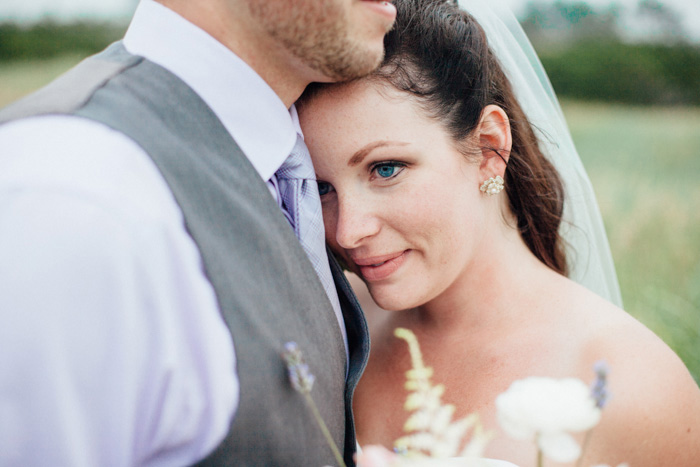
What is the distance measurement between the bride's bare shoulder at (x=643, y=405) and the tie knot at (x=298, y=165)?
1155 mm

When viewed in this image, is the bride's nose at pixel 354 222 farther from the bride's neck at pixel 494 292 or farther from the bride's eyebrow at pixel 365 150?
the bride's neck at pixel 494 292

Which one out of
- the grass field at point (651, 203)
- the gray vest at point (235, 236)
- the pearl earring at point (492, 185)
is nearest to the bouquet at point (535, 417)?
the gray vest at point (235, 236)

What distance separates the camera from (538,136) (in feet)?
8.43

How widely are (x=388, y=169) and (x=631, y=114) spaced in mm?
10250

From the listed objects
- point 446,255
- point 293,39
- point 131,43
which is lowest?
point 446,255

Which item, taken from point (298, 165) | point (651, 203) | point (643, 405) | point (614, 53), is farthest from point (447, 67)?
point (614, 53)

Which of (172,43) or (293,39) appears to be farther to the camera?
(293,39)

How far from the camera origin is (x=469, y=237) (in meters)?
2.13

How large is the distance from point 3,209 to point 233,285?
0.44 metres

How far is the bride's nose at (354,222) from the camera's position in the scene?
1911mm

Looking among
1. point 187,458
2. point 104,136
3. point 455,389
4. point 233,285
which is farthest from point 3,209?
point 455,389

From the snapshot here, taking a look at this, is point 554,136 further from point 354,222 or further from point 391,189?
point 354,222

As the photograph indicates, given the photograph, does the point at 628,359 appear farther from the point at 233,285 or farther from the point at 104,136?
the point at 104,136

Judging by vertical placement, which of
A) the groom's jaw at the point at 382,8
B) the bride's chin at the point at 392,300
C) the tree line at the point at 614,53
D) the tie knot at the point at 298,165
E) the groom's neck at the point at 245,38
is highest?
the tree line at the point at 614,53
